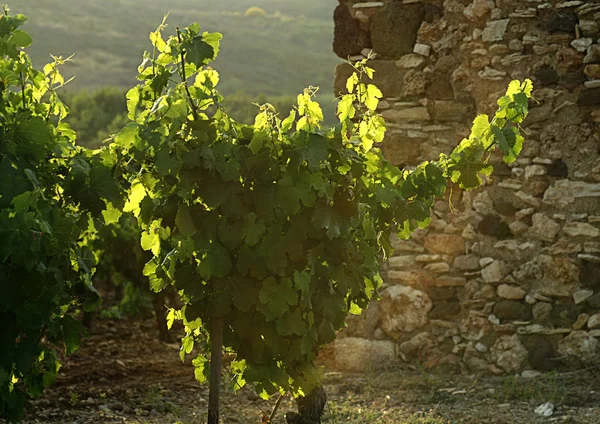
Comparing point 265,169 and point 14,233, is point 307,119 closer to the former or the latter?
point 265,169

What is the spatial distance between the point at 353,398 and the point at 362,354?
22.8 inches

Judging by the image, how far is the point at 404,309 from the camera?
5594 millimetres

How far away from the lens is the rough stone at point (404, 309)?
557 centimetres

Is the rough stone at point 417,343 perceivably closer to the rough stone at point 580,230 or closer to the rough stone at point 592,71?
the rough stone at point 580,230

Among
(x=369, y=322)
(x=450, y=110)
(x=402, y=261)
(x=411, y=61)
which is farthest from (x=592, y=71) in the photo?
(x=369, y=322)

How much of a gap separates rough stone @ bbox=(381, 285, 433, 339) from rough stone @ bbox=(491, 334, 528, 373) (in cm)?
49

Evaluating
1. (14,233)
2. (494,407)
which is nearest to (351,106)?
(14,233)

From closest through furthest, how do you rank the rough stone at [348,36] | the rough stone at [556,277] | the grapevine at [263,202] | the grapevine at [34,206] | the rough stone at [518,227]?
the grapevine at [34,206] < the grapevine at [263,202] < the rough stone at [556,277] < the rough stone at [518,227] < the rough stone at [348,36]

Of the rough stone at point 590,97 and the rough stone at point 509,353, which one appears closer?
the rough stone at point 590,97

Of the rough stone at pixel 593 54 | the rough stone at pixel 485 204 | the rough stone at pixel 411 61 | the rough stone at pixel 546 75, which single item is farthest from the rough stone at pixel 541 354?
the rough stone at pixel 411 61

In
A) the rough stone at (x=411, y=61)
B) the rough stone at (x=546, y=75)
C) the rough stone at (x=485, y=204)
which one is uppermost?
the rough stone at (x=411, y=61)

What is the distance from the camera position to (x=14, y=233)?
2.56 m

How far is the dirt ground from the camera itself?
4680 mm

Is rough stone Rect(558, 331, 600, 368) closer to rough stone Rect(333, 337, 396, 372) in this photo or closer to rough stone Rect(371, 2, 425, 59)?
rough stone Rect(333, 337, 396, 372)
